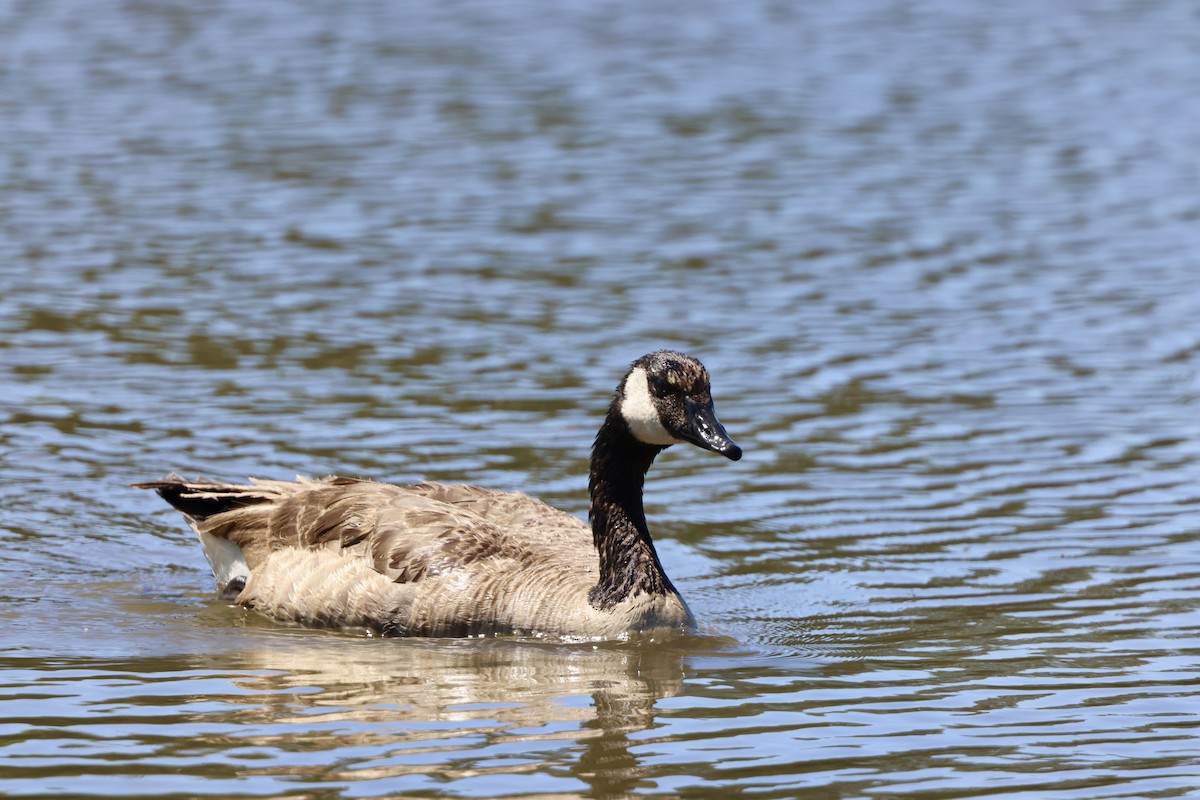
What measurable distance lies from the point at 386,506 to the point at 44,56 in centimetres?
2077

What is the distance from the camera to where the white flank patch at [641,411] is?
1074 cm

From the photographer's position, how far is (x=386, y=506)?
11.3 metres

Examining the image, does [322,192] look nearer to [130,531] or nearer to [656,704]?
[130,531]

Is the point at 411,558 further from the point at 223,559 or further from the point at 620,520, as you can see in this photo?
the point at 223,559

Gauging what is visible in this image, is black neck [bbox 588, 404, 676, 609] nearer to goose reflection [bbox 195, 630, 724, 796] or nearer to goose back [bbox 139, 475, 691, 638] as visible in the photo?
goose back [bbox 139, 475, 691, 638]

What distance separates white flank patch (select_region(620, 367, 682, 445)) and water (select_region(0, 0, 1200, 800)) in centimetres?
117

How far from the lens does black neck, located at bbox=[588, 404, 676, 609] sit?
1084 cm

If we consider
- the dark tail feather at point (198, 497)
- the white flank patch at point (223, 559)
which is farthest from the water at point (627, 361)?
the dark tail feather at point (198, 497)

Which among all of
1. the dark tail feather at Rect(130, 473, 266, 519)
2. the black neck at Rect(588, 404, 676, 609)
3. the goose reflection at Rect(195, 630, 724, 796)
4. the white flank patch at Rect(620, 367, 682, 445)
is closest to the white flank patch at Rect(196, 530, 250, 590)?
the dark tail feather at Rect(130, 473, 266, 519)

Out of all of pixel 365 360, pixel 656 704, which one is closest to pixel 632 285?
pixel 365 360

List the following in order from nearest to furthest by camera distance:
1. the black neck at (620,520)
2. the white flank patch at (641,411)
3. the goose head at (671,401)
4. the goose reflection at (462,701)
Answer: the goose reflection at (462,701) → the goose head at (671,401) → the white flank patch at (641,411) → the black neck at (620,520)

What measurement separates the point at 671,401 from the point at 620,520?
2.59 feet

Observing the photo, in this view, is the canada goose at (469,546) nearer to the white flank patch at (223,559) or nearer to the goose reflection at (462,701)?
the white flank patch at (223,559)

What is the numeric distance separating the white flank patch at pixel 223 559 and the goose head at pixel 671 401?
8.58ft
